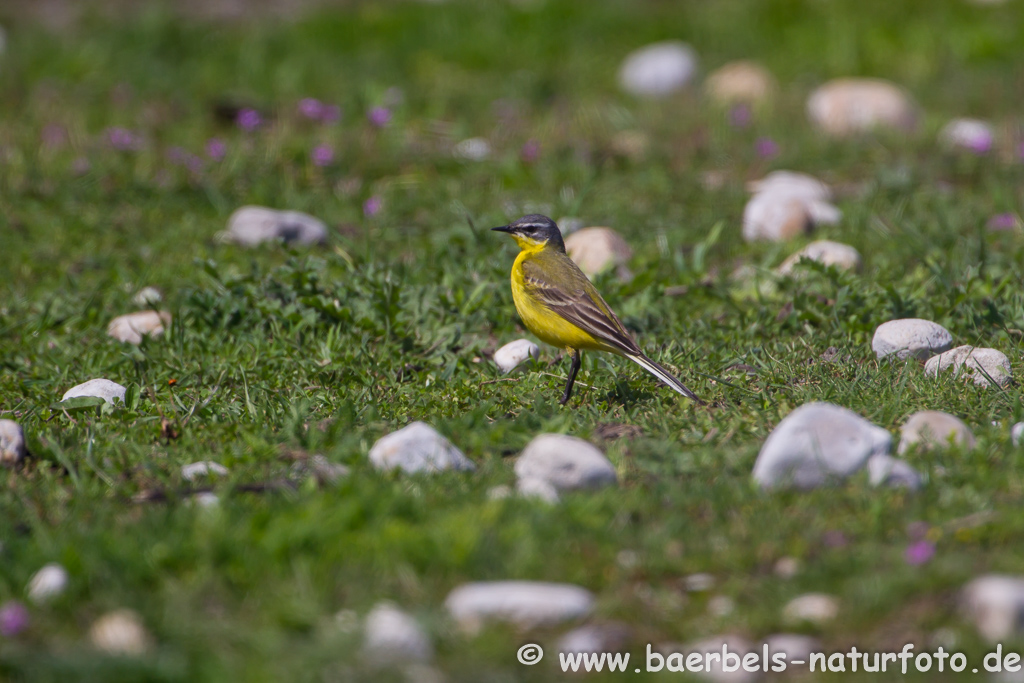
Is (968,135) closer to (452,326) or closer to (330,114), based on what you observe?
(330,114)

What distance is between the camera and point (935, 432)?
436 centimetres

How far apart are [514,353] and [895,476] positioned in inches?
96.7

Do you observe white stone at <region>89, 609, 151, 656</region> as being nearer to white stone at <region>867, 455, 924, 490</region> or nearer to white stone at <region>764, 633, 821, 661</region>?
white stone at <region>764, 633, 821, 661</region>

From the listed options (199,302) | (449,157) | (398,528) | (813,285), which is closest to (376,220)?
(449,157)

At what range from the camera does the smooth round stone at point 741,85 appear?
11203mm

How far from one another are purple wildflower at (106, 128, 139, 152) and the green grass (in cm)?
28

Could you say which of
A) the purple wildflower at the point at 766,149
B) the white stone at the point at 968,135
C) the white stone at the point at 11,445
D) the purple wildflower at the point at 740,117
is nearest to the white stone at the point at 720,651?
the white stone at the point at 11,445

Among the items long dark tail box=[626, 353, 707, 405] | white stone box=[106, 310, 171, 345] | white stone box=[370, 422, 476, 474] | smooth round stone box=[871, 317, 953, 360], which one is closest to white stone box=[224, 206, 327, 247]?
white stone box=[106, 310, 171, 345]

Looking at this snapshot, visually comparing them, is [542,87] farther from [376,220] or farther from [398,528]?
[398,528]

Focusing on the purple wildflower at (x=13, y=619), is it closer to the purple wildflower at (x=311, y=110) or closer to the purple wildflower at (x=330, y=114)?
the purple wildflower at (x=311, y=110)

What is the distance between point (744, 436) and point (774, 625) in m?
1.58

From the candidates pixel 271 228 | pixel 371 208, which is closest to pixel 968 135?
pixel 371 208

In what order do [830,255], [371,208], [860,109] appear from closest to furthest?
[830,255], [371,208], [860,109]

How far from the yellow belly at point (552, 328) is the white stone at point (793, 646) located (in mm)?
2342
